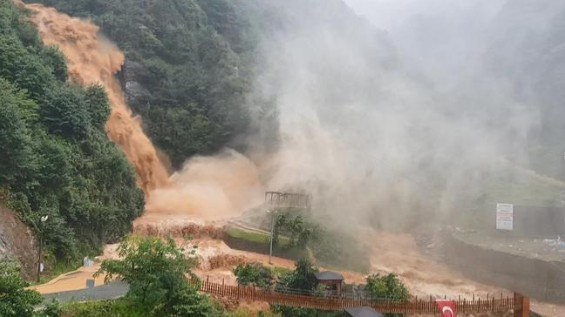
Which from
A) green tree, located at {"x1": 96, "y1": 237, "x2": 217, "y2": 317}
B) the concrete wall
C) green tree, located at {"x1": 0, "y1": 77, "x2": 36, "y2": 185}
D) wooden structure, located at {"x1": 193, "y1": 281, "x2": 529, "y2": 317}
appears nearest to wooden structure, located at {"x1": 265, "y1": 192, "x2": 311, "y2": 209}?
the concrete wall

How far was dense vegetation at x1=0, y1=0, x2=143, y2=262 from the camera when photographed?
2389 centimetres

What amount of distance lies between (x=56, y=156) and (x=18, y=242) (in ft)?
17.4

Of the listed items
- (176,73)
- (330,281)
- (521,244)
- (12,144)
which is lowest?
(330,281)

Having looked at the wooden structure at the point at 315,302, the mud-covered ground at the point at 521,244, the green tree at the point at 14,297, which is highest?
the mud-covered ground at the point at 521,244

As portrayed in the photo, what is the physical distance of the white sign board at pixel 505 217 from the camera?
38.7m

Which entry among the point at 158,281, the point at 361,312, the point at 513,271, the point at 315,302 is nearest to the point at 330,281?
the point at 315,302

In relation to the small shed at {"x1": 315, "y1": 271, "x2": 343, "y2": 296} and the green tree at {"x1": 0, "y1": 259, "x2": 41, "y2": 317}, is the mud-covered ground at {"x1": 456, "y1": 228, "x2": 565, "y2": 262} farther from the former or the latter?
the green tree at {"x1": 0, "y1": 259, "x2": 41, "y2": 317}

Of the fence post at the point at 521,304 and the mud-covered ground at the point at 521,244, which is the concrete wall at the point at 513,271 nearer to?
the mud-covered ground at the point at 521,244

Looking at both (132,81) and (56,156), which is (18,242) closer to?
(56,156)

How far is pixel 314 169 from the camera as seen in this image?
46469 mm

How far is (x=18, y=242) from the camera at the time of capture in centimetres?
2223

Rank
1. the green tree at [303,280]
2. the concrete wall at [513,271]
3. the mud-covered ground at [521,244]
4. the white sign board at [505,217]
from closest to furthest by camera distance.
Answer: the green tree at [303,280] < the concrete wall at [513,271] < the mud-covered ground at [521,244] < the white sign board at [505,217]

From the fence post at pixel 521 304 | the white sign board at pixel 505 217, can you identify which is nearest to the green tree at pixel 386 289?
the fence post at pixel 521 304

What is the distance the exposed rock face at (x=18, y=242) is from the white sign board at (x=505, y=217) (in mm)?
29625
